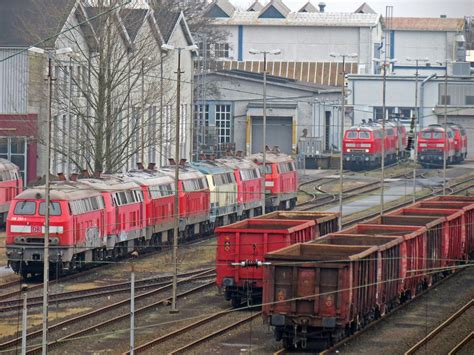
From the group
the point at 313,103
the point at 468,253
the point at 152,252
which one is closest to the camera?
the point at 468,253

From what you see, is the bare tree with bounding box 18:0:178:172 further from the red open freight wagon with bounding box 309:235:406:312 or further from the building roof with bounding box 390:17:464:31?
the building roof with bounding box 390:17:464:31

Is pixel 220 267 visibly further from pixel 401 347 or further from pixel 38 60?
pixel 38 60

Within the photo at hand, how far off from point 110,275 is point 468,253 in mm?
13015

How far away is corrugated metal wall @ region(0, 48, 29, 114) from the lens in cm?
6938

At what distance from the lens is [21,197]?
44.9 m

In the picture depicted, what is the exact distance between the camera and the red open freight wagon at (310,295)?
31500 mm

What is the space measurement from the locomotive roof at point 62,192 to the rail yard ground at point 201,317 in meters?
2.87

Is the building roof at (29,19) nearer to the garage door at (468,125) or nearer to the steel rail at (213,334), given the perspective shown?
the steel rail at (213,334)

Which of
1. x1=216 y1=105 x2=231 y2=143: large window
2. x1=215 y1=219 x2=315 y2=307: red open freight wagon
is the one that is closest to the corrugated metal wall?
x1=215 y1=219 x2=315 y2=307: red open freight wagon

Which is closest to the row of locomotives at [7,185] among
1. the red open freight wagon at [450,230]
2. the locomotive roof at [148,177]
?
the locomotive roof at [148,177]

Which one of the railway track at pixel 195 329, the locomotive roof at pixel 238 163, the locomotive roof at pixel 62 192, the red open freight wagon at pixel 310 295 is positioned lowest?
the railway track at pixel 195 329

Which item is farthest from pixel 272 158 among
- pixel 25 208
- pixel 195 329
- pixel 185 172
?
pixel 195 329

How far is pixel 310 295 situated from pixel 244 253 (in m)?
6.90

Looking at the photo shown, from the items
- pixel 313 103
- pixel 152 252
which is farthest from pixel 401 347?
pixel 313 103
